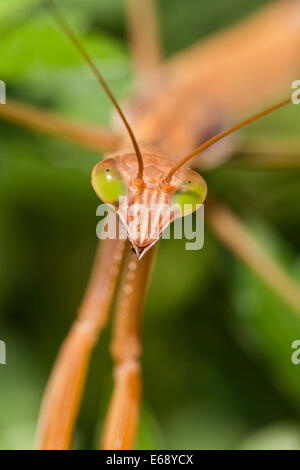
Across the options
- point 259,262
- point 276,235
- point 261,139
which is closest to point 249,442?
point 259,262

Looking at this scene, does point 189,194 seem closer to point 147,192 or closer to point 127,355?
point 147,192

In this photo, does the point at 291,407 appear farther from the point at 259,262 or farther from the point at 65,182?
the point at 65,182

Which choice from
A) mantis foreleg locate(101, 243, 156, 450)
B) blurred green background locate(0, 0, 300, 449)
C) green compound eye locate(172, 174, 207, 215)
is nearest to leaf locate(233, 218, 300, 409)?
blurred green background locate(0, 0, 300, 449)

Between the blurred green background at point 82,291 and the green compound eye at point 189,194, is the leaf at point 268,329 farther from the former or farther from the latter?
the green compound eye at point 189,194

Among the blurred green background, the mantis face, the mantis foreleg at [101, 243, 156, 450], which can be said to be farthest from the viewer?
the blurred green background

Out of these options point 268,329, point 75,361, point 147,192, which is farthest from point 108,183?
point 268,329

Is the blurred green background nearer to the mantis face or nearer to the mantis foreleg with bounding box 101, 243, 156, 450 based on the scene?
the mantis foreleg with bounding box 101, 243, 156, 450
